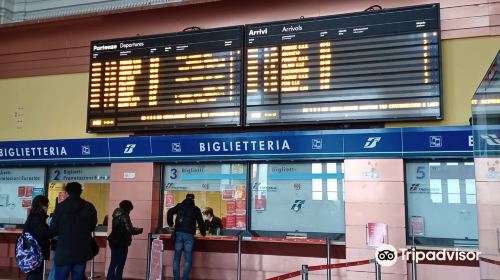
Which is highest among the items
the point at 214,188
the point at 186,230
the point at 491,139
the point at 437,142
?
the point at 437,142

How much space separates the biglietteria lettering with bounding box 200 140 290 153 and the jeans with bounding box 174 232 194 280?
127 cm

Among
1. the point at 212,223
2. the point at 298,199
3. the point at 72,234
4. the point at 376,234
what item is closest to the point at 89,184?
the point at 212,223

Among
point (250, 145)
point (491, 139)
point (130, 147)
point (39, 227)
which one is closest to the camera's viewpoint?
point (491, 139)

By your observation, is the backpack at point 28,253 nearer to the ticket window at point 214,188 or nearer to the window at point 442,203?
the ticket window at point 214,188

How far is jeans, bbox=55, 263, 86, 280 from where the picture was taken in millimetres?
4988

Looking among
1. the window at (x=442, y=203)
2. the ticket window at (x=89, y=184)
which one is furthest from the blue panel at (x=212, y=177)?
the window at (x=442, y=203)

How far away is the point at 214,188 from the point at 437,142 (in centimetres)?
326

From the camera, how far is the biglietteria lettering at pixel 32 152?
8.45 m

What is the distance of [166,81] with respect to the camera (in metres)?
7.71

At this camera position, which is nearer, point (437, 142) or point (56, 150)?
point (437, 142)

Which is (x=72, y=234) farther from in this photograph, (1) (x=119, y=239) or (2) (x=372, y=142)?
(2) (x=372, y=142)

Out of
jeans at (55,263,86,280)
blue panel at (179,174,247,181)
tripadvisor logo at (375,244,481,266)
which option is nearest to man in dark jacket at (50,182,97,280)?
jeans at (55,263,86,280)

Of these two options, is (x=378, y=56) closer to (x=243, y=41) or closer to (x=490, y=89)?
(x=243, y=41)

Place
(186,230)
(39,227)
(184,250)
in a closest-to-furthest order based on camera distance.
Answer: (39,227), (186,230), (184,250)
